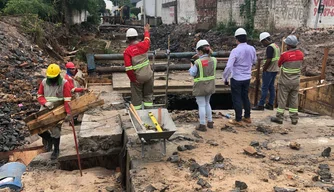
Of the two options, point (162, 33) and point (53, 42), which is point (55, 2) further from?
point (162, 33)

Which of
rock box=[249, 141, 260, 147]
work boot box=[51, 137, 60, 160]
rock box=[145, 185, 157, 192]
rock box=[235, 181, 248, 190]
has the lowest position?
work boot box=[51, 137, 60, 160]

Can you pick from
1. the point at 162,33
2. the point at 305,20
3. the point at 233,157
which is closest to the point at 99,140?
the point at 233,157

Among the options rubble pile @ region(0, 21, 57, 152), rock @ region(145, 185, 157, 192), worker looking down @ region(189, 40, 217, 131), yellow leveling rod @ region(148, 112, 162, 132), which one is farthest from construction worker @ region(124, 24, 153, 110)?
rubble pile @ region(0, 21, 57, 152)

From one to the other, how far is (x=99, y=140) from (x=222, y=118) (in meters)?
2.80

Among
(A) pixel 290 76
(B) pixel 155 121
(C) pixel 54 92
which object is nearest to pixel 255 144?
(B) pixel 155 121

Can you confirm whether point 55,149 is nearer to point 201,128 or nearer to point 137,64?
point 137,64

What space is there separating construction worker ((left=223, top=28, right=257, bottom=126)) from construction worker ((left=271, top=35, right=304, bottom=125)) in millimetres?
703

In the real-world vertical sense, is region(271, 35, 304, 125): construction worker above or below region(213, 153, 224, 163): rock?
above

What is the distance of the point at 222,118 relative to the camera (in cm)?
641

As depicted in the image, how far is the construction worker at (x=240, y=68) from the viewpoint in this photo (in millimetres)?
5484

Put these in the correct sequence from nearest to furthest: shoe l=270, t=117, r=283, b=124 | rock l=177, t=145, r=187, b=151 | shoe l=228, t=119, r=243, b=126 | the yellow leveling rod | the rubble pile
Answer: the yellow leveling rod
rock l=177, t=145, r=187, b=151
shoe l=228, t=119, r=243, b=126
shoe l=270, t=117, r=283, b=124
the rubble pile

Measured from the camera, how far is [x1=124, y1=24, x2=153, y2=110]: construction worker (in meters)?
5.42

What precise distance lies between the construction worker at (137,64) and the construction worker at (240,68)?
152 cm

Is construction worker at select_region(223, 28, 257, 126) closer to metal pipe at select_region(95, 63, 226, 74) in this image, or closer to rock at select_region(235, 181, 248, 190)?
rock at select_region(235, 181, 248, 190)
